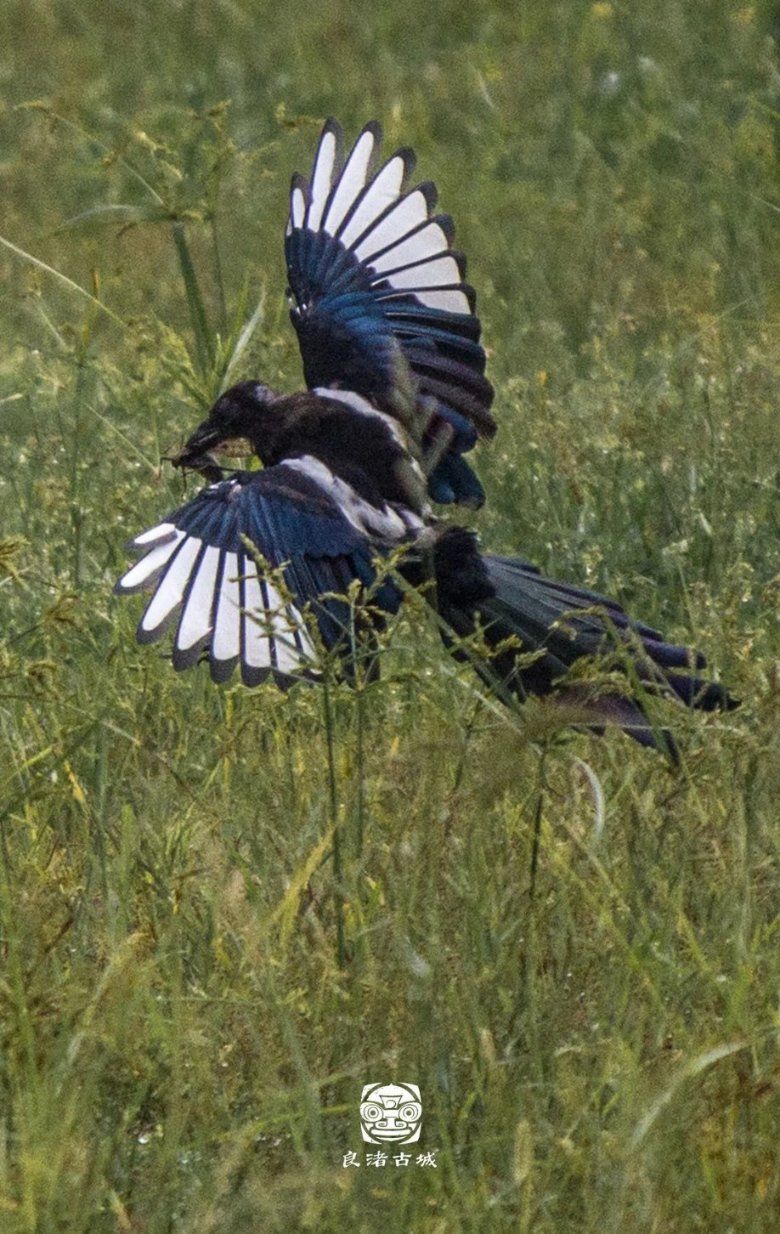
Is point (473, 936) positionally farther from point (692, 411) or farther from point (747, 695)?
point (692, 411)

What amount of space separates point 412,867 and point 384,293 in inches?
59.9

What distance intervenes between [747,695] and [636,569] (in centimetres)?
96

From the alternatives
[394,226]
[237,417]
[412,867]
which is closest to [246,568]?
[237,417]

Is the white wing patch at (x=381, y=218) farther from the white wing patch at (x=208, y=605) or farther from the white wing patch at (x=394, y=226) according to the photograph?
the white wing patch at (x=208, y=605)

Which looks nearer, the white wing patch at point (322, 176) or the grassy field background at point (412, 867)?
the grassy field background at point (412, 867)

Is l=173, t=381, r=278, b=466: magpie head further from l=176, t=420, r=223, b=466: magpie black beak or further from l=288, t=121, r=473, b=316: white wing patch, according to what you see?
l=288, t=121, r=473, b=316: white wing patch

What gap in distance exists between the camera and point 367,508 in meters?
3.08

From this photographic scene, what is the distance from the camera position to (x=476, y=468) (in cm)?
411

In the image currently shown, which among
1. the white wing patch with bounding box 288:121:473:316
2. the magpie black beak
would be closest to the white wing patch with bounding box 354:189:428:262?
the white wing patch with bounding box 288:121:473:316

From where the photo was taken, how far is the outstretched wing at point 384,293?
352 centimetres

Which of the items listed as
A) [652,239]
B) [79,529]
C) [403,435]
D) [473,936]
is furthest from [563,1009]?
[652,239]

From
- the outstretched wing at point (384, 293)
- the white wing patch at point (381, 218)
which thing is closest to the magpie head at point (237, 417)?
the outstretched wing at point (384, 293)

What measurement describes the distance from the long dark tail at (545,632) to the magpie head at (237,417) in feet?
1.41

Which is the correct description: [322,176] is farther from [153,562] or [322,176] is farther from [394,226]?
[153,562]
